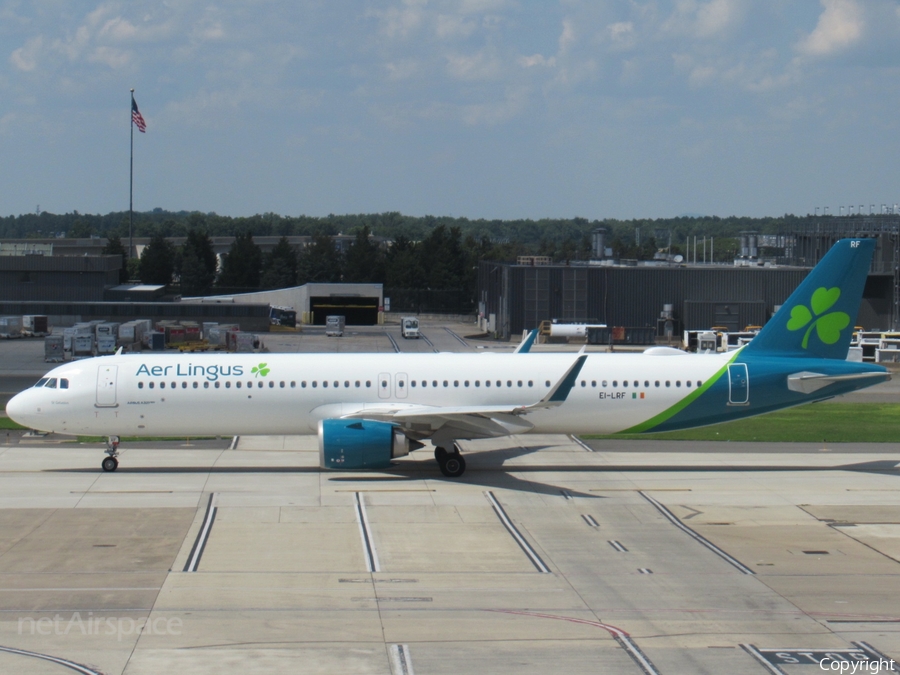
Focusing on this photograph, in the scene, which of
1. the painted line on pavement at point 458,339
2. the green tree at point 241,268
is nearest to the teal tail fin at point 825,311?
the painted line on pavement at point 458,339

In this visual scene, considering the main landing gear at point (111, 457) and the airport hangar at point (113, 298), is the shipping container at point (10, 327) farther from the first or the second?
the main landing gear at point (111, 457)

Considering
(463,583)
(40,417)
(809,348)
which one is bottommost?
(463,583)

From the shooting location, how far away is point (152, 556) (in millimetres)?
21984

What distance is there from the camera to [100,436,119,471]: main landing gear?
31.4 m

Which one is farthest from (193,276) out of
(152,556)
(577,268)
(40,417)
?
(152,556)

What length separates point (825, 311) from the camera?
32750 mm

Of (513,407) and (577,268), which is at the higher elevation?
(577,268)

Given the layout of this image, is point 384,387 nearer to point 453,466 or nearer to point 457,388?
point 457,388

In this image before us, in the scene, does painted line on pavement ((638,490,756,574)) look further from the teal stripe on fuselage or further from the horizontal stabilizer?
the horizontal stabilizer

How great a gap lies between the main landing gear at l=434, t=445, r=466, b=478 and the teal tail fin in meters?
10.5

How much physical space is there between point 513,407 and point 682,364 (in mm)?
6760

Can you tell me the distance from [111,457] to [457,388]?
11.4 m

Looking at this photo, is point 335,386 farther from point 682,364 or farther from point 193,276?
point 193,276

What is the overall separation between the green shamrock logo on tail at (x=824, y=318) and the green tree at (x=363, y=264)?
409ft
